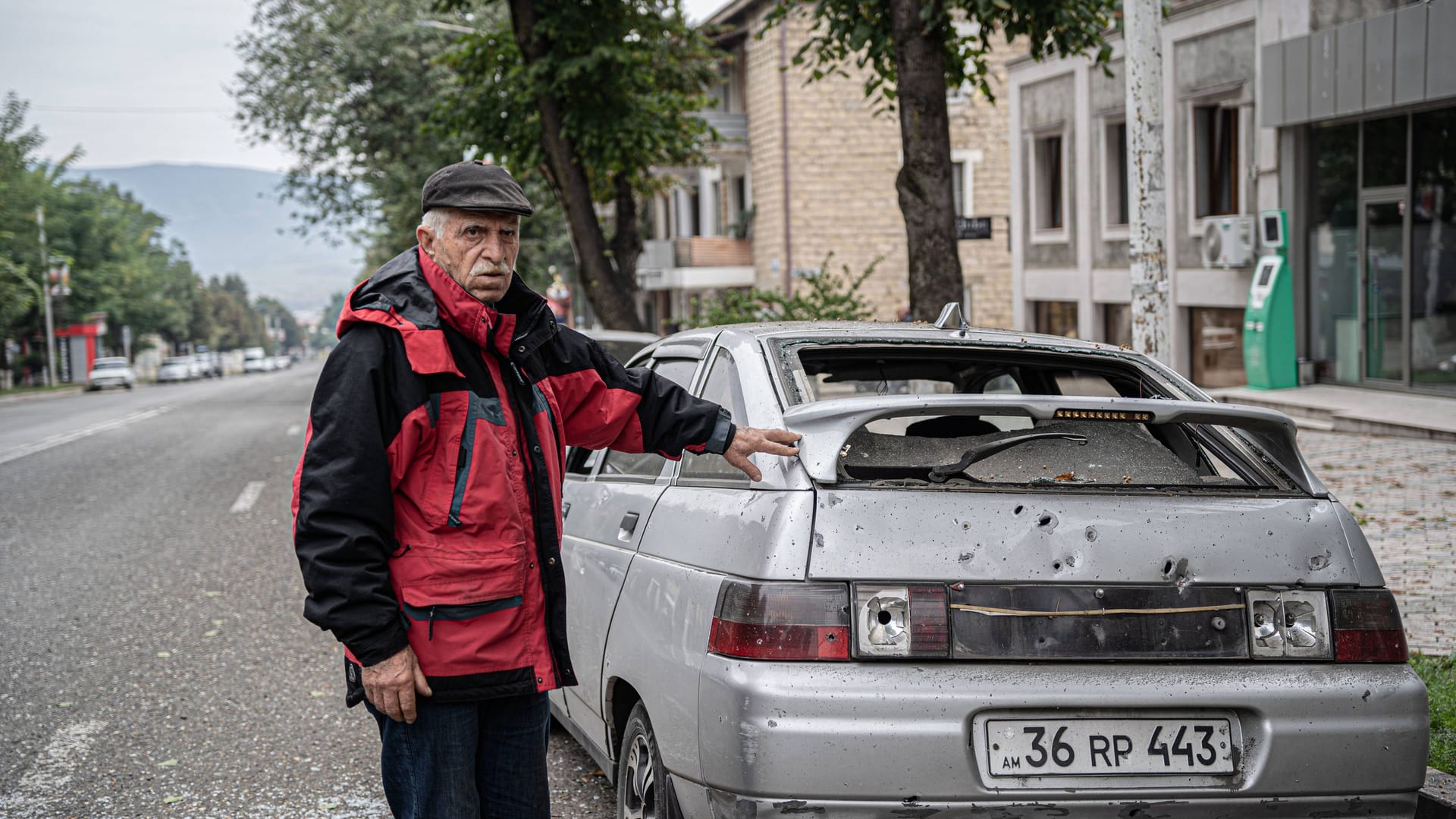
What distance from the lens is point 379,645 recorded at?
2699 millimetres

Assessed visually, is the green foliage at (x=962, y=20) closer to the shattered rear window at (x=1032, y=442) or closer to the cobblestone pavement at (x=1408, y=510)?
the cobblestone pavement at (x=1408, y=510)

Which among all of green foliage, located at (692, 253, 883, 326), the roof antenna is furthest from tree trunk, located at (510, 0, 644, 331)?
the roof antenna

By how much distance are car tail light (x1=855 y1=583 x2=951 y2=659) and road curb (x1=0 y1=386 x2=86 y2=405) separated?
48700 millimetres

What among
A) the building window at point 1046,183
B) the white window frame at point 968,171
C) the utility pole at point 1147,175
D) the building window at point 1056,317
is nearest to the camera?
the utility pole at point 1147,175

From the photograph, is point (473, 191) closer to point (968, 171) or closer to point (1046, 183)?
point (1046, 183)

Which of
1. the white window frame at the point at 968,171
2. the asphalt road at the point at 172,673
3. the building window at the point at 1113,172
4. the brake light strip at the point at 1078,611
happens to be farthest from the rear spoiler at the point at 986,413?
the white window frame at the point at 968,171

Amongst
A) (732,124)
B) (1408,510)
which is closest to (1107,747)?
(1408,510)

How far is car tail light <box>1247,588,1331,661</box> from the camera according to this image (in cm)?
313

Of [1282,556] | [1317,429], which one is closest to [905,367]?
[1282,556]

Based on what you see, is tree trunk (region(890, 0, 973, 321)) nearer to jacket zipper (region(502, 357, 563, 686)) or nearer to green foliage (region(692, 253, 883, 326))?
green foliage (region(692, 253, 883, 326))

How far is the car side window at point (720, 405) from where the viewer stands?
Result: 3.69 m

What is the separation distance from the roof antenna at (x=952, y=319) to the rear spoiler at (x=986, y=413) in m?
0.94

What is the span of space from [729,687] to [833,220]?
29.7 meters

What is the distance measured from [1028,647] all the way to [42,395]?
2302 inches
